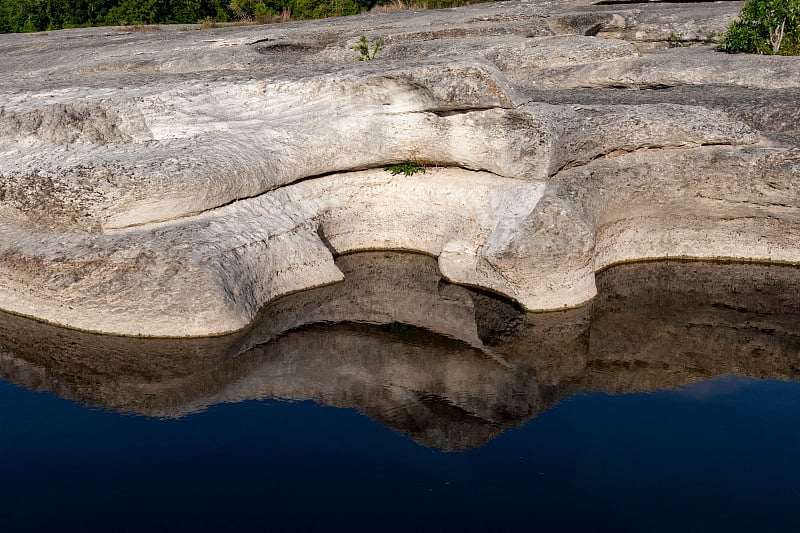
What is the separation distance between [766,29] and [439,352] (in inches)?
481

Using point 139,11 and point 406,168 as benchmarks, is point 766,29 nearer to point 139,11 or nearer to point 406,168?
point 406,168

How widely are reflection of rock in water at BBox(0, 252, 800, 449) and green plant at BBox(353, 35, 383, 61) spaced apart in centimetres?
673

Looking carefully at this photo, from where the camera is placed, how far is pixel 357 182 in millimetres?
15234

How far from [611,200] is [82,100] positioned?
28.0 feet

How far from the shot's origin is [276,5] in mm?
32219

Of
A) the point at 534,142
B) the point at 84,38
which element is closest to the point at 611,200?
the point at 534,142

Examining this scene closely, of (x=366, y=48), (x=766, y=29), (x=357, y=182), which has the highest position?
(x=766, y=29)

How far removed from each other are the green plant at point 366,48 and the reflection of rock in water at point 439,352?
22.1 feet

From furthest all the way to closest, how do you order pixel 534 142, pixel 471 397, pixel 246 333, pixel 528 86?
pixel 528 86 < pixel 534 142 < pixel 246 333 < pixel 471 397

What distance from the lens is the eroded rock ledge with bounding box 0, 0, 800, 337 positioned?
12.1 m

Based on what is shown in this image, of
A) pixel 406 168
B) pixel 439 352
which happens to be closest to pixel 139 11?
pixel 406 168

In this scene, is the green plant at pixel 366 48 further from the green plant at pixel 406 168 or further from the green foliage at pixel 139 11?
the green foliage at pixel 139 11

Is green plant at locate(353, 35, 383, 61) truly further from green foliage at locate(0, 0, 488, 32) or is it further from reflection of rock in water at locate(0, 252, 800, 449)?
green foliage at locate(0, 0, 488, 32)

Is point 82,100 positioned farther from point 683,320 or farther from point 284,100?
point 683,320
